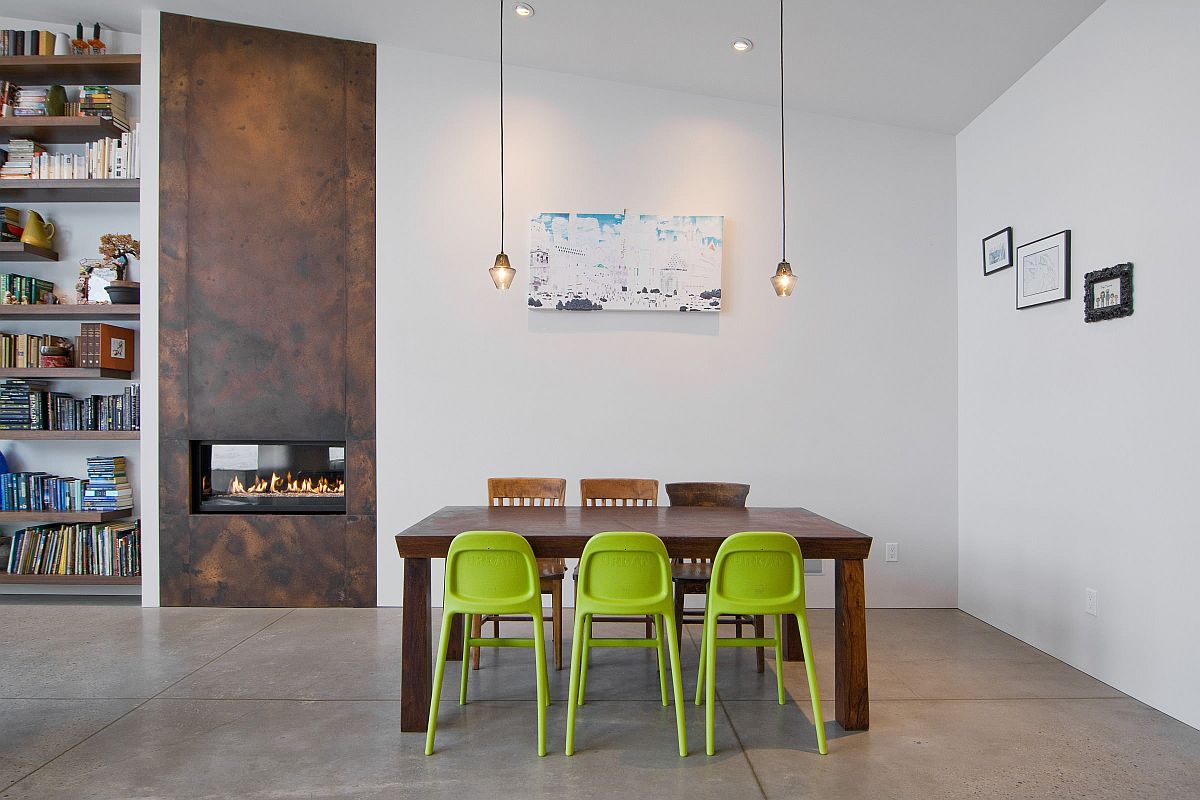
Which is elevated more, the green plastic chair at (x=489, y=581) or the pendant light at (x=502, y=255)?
the pendant light at (x=502, y=255)

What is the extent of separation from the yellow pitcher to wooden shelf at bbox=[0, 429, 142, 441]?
4.14 feet

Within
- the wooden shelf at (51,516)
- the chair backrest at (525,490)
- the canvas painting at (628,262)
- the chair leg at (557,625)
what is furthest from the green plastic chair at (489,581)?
the wooden shelf at (51,516)

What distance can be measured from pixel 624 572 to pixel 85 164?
483 centimetres

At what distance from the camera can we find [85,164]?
203 inches

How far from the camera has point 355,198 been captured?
16.5 ft

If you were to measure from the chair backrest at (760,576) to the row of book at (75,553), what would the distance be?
4.23 m

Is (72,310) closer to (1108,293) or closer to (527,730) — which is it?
(527,730)

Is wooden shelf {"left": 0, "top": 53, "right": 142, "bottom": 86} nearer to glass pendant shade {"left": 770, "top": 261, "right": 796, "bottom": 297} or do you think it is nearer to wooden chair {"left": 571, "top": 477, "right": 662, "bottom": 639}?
wooden chair {"left": 571, "top": 477, "right": 662, "bottom": 639}

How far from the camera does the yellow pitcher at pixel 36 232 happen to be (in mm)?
5090

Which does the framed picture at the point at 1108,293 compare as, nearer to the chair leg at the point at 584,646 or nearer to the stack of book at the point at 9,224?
the chair leg at the point at 584,646

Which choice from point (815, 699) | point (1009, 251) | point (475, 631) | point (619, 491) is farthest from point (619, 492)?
point (1009, 251)

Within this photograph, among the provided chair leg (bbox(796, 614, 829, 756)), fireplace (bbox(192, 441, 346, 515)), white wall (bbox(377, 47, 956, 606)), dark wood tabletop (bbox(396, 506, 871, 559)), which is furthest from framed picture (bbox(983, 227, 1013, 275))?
fireplace (bbox(192, 441, 346, 515))

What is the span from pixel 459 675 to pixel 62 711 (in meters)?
1.63

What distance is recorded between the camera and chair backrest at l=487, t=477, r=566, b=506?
4121mm
